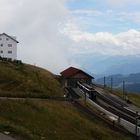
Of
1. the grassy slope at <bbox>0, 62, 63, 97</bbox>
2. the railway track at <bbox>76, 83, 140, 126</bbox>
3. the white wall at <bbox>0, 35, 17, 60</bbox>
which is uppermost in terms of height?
the white wall at <bbox>0, 35, 17, 60</bbox>

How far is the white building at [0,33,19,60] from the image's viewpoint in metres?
134

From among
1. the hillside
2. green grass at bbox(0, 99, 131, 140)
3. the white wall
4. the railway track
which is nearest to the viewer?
the hillside

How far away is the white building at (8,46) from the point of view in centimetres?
13425

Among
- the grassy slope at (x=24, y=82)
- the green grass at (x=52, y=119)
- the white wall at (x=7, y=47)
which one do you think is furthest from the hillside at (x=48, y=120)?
the white wall at (x=7, y=47)

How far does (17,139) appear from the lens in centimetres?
2031

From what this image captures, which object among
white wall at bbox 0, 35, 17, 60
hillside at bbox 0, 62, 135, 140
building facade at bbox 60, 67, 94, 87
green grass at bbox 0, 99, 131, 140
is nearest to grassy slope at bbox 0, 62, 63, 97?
hillside at bbox 0, 62, 135, 140

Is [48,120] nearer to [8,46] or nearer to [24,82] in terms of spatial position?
[24,82]

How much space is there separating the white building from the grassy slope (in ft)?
89.5

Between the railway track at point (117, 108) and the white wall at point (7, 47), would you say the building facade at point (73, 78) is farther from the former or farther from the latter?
the white wall at point (7, 47)

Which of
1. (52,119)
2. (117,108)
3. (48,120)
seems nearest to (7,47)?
(117,108)

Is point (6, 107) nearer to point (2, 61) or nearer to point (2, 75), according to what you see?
point (2, 75)

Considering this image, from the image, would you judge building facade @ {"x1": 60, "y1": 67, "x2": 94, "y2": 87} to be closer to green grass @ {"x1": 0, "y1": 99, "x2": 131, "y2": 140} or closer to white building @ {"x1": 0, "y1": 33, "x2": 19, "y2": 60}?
white building @ {"x1": 0, "y1": 33, "x2": 19, "y2": 60}

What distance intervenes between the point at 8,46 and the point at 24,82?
47185 mm

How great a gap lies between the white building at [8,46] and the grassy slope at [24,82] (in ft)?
89.5
